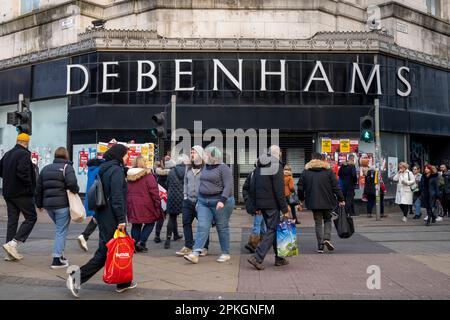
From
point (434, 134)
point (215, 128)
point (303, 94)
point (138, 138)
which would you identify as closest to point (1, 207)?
point (138, 138)

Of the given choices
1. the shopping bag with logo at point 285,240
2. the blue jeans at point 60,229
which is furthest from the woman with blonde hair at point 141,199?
Result: the shopping bag with logo at point 285,240

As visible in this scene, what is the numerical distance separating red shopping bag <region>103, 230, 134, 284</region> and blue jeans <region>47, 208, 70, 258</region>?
203 cm

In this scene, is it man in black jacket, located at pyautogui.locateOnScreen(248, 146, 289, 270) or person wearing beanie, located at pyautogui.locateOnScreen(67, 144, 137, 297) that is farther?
man in black jacket, located at pyautogui.locateOnScreen(248, 146, 289, 270)

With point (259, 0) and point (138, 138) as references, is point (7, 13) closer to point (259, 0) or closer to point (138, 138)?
point (138, 138)

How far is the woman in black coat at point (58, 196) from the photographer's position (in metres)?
7.40

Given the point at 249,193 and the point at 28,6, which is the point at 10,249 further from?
the point at 28,6

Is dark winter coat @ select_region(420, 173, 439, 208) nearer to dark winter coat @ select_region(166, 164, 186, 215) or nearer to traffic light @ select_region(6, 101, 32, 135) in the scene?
dark winter coat @ select_region(166, 164, 186, 215)

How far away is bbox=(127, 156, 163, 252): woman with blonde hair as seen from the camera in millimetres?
8672

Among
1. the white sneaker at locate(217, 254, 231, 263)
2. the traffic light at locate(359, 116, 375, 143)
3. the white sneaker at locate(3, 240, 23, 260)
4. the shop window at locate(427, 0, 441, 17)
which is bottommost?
the white sneaker at locate(217, 254, 231, 263)

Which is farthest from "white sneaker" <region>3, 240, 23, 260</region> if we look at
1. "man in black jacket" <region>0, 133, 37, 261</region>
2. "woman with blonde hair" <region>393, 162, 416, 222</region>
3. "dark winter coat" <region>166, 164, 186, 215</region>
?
"woman with blonde hair" <region>393, 162, 416, 222</region>

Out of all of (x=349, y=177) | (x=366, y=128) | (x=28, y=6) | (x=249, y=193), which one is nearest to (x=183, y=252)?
(x=249, y=193)

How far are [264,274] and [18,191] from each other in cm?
416

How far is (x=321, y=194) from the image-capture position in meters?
8.92

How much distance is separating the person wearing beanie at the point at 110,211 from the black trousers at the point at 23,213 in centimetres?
244
